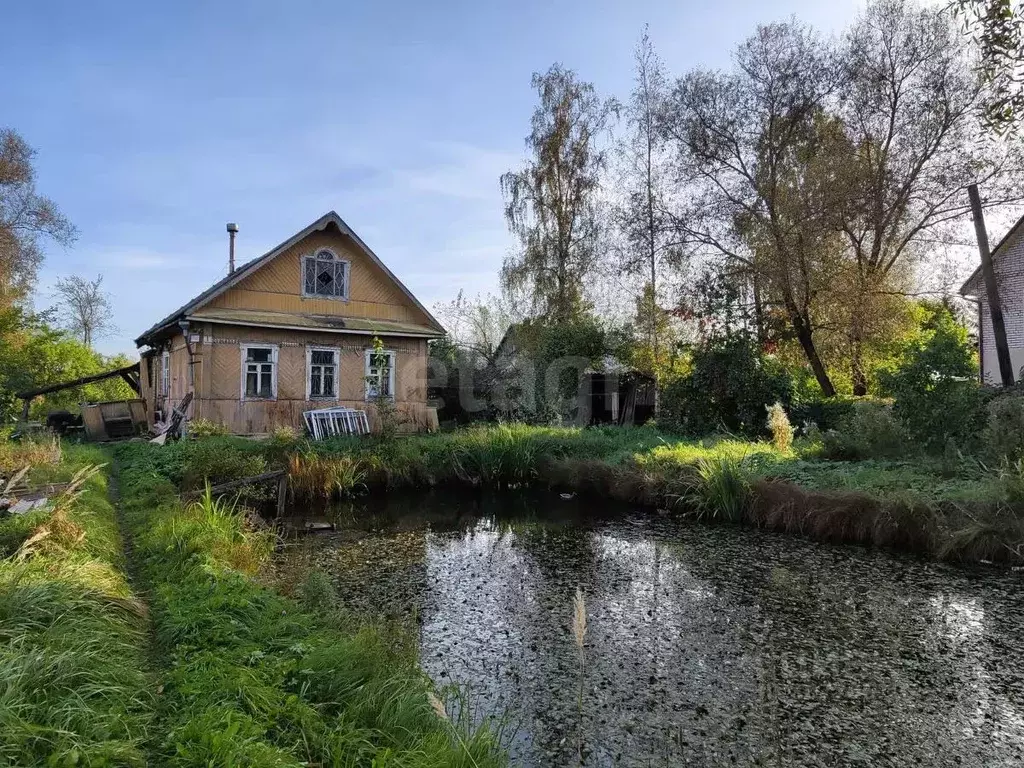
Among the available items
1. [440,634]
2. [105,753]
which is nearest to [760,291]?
[440,634]

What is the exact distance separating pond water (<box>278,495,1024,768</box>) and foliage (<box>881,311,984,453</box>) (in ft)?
11.7

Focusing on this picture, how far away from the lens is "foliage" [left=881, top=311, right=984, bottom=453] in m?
10.2

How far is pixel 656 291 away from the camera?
19984 mm

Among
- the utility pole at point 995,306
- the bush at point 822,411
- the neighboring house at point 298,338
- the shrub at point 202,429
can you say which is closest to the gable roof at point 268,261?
the neighboring house at point 298,338

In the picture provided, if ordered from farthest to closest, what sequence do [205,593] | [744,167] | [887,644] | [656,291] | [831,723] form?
[656,291] → [744,167] → [887,644] → [205,593] → [831,723]

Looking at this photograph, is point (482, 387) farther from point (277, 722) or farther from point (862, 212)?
point (277, 722)

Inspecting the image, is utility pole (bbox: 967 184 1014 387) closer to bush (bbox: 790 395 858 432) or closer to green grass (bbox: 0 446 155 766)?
bush (bbox: 790 395 858 432)

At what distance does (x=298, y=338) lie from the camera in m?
16.3

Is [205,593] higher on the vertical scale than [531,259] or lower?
lower

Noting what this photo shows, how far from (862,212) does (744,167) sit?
3.37 meters

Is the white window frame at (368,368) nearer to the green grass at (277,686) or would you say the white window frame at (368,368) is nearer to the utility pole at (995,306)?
the green grass at (277,686)

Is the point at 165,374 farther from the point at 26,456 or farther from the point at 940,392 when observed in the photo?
the point at 940,392

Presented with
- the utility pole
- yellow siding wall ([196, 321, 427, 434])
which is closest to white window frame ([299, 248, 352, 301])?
yellow siding wall ([196, 321, 427, 434])

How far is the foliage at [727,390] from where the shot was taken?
51.2 feet
